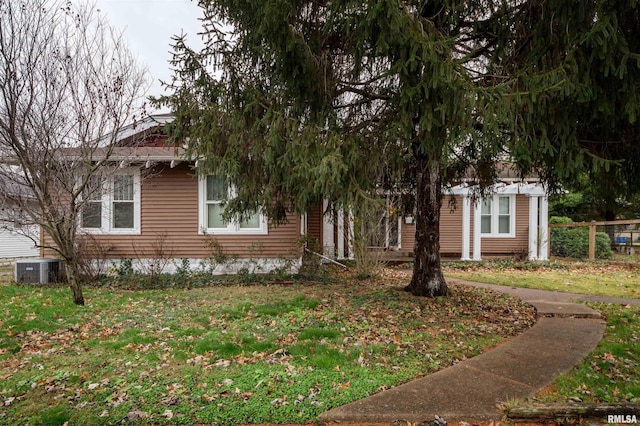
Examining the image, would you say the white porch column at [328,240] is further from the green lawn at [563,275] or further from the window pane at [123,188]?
the window pane at [123,188]

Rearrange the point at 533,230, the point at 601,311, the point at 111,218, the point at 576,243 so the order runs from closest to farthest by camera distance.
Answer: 1. the point at 601,311
2. the point at 111,218
3. the point at 533,230
4. the point at 576,243

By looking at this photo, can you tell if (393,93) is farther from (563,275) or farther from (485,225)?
(485,225)

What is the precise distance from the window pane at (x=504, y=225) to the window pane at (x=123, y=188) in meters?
13.6

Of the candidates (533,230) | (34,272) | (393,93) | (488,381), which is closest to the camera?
(488,381)

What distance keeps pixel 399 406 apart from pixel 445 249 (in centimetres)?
1351

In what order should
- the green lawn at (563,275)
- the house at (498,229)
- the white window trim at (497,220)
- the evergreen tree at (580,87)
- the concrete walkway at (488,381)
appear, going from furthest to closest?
the white window trim at (497,220), the house at (498,229), the green lawn at (563,275), the evergreen tree at (580,87), the concrete walkway at (488,381)

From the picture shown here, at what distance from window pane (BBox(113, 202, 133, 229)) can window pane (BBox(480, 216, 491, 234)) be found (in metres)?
13.0

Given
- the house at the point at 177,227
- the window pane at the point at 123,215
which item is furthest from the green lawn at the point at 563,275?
the window pane at the point at 123,215

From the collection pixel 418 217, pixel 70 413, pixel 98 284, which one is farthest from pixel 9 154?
pixel 418 217

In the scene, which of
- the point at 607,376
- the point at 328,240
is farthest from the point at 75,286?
the point at 328,240

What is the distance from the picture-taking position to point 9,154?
23.7 ft

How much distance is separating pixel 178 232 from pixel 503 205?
41.3 ft

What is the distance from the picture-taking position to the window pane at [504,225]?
1600cm

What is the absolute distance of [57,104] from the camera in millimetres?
7086
